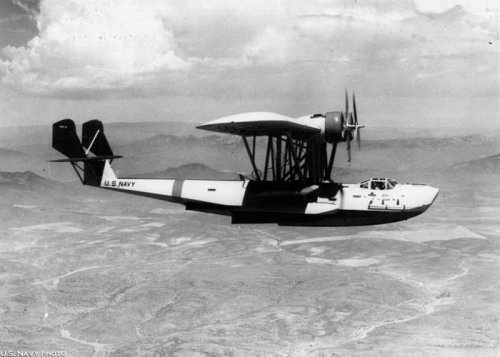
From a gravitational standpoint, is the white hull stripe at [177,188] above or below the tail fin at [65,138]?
below

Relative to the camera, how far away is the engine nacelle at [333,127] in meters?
28.3

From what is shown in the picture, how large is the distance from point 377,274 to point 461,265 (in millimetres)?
35311

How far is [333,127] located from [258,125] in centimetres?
483

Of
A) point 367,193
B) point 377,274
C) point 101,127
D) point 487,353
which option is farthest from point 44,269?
point 367,193

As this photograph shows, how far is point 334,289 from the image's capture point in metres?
159

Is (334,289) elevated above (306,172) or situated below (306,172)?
below

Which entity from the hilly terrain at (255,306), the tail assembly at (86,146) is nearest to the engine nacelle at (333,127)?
the tail assembly at (86,146)

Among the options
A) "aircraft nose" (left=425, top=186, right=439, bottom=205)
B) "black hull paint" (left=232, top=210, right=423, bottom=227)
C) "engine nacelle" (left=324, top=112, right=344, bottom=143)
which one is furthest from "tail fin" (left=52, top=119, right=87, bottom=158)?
"aircraft nose" (left=425, top=186, right=439, bottom=205)

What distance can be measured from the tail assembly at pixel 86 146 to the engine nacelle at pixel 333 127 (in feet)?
46.4

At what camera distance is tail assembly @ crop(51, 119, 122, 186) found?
33625mm

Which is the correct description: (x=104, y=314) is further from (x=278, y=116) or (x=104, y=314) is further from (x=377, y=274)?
(x=278, y=116)

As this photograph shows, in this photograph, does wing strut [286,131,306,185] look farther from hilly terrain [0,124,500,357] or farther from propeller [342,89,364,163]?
hilly terrain [0,124,500,357]

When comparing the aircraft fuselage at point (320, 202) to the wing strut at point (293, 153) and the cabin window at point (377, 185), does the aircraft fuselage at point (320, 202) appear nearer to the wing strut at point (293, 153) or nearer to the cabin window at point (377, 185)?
the cabin window at point (377, 185)

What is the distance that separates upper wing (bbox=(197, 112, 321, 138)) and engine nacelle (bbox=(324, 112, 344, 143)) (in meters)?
0.87
